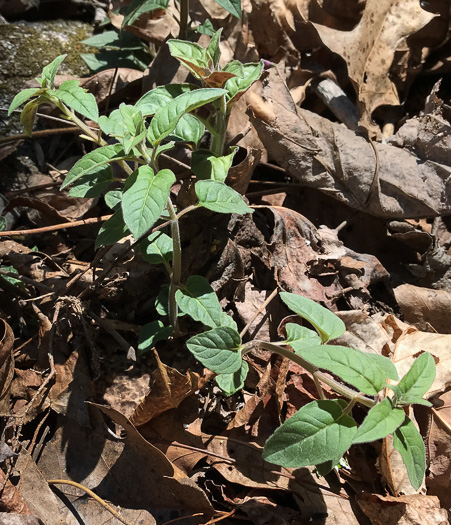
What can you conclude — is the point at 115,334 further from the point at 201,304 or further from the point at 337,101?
the point at 337,101

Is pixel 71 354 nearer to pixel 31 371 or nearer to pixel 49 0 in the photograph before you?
pixel 31 371

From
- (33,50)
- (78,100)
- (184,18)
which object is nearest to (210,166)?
(78,100)

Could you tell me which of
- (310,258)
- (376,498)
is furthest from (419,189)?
(376,498)

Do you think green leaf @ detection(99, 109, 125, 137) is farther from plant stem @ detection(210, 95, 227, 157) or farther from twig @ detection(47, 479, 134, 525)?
twig @ detection(47, 479, 134, 525)

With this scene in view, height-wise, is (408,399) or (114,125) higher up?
(114,125)

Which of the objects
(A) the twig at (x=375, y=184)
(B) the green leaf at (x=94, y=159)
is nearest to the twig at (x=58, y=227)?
(B) the green leaf at (x=94, y=159)

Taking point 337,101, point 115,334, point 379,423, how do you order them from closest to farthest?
point 379,423
point 115,334
point 337,101
